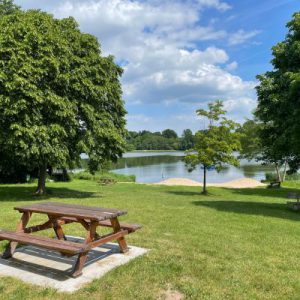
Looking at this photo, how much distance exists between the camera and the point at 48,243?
4.82 m

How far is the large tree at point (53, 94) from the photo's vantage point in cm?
1363

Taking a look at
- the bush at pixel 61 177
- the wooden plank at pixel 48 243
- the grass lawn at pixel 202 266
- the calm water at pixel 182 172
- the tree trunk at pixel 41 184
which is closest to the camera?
the grass lawn at pixel 202 266

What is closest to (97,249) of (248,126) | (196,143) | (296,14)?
(296,14)

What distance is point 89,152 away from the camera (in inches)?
645

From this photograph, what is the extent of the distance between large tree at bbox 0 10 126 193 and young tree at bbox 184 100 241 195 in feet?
18.6

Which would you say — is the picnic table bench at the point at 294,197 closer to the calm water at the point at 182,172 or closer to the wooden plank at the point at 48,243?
the wooden plank at the point at 48,243

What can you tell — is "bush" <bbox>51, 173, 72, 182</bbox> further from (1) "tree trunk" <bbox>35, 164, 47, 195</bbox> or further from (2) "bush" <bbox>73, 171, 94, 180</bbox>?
(1) "tree trunk" <bbox>35, 164, 47, 195</bbox>

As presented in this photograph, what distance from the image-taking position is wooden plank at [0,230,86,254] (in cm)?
459

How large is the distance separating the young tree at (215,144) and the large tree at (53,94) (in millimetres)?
5678

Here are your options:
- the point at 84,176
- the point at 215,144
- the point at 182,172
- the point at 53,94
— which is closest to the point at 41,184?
the point at 53,94

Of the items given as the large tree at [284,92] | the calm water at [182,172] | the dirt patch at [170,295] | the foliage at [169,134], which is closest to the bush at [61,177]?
the calm water at [182,172]

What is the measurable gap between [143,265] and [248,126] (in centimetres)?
3757

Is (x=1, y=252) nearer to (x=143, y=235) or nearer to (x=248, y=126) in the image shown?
(x=143, y=235)

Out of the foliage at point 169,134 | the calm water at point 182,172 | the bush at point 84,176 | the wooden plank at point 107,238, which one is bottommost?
the calm water at point 182,172
